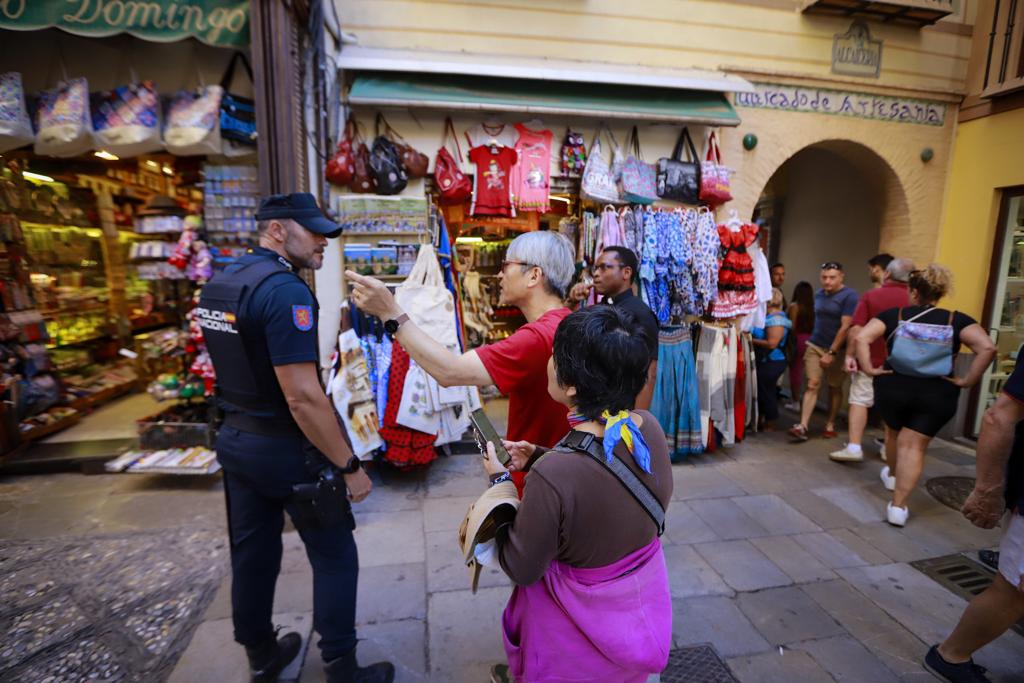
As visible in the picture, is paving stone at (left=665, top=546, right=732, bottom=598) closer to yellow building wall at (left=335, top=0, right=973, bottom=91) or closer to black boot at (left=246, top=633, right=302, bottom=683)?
black boot at (left=246, top=633, right=302, bottom=683)

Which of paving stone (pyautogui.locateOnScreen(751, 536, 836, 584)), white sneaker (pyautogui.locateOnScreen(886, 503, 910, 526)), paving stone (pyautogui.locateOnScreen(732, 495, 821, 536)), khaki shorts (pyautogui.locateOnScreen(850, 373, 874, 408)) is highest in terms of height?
khaki shorts (pyautogui.locateOnScreen(850, 373, 874, 408))

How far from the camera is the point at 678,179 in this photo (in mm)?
4922

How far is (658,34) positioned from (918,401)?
422cm

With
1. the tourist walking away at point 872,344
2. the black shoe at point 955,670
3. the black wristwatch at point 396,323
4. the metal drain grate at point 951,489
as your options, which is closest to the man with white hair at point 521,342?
the black wristwatch at point 396,323

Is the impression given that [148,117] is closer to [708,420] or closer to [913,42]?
[708,420]

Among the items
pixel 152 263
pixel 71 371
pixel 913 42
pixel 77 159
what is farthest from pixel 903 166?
pixel 71 371

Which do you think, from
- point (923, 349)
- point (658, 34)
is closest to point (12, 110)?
point (658, 34)

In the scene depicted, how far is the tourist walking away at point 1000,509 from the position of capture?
1993 mm

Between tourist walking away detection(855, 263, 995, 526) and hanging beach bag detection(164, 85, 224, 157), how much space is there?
5.26 meters

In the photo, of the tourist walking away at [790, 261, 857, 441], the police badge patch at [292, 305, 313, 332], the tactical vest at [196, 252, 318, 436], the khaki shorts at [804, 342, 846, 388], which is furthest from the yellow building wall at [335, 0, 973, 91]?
the police badge patch at [292, 305, 313, 332]

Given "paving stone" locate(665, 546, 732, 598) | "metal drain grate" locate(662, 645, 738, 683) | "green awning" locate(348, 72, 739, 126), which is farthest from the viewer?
"green awning" locate(348, 72, 739, 126)

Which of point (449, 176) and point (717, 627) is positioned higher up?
point (449, 176)

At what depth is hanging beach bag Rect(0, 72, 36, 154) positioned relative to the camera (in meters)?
3.40

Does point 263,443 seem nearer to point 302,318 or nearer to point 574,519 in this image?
point 302,318
